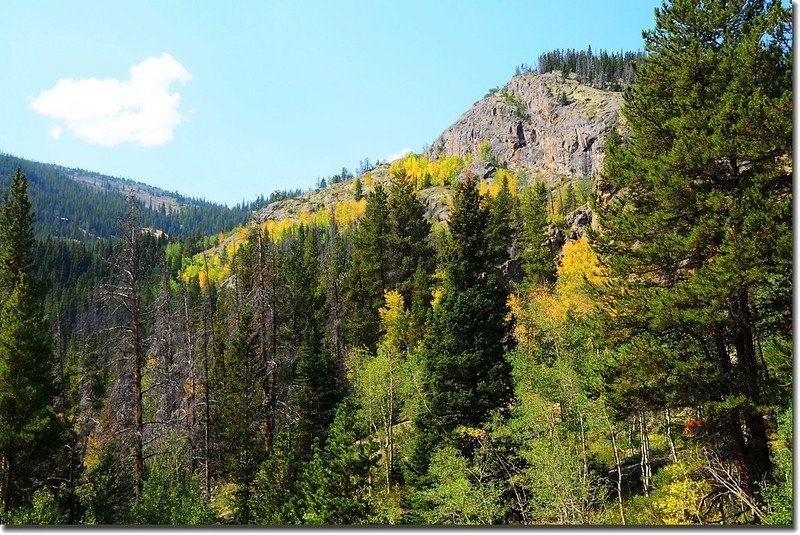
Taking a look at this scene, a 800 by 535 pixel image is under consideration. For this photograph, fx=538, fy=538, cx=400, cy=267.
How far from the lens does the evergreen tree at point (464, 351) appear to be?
69.1 ft

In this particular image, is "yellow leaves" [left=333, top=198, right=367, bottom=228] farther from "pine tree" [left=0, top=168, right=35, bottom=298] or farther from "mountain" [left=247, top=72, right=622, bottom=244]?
"pine tree" [left=0, top=168, right=35, bottom=298]

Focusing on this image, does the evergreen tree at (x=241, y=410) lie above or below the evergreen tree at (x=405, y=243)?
below

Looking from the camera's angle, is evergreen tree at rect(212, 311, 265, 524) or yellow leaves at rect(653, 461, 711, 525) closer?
yellow leaves at rect(653, 461, 711, 525)

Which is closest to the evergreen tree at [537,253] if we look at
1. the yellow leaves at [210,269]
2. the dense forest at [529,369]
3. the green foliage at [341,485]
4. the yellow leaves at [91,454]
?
the dense forest at [529,369]

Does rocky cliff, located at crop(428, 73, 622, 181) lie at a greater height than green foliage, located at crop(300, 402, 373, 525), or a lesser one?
greater

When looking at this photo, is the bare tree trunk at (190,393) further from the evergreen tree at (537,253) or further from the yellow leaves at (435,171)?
the yellow leaves at (435,171)

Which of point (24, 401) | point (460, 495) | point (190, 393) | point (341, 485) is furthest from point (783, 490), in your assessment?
point (190, 393)

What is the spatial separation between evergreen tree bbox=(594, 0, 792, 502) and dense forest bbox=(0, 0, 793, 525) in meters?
0.05

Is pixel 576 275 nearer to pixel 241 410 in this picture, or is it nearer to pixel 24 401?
pixel 241 410

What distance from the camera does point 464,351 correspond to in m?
21.6

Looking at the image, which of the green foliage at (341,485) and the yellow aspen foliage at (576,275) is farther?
the yellow aspen foliage at (576,275)

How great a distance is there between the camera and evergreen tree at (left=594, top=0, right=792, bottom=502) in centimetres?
1043

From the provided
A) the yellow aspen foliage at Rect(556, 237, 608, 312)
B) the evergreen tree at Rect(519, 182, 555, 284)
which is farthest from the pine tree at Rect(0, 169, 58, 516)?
the evergreen tree at Rect(519, 182, 555, 284)

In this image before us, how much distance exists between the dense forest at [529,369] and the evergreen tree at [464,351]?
0.30ft
